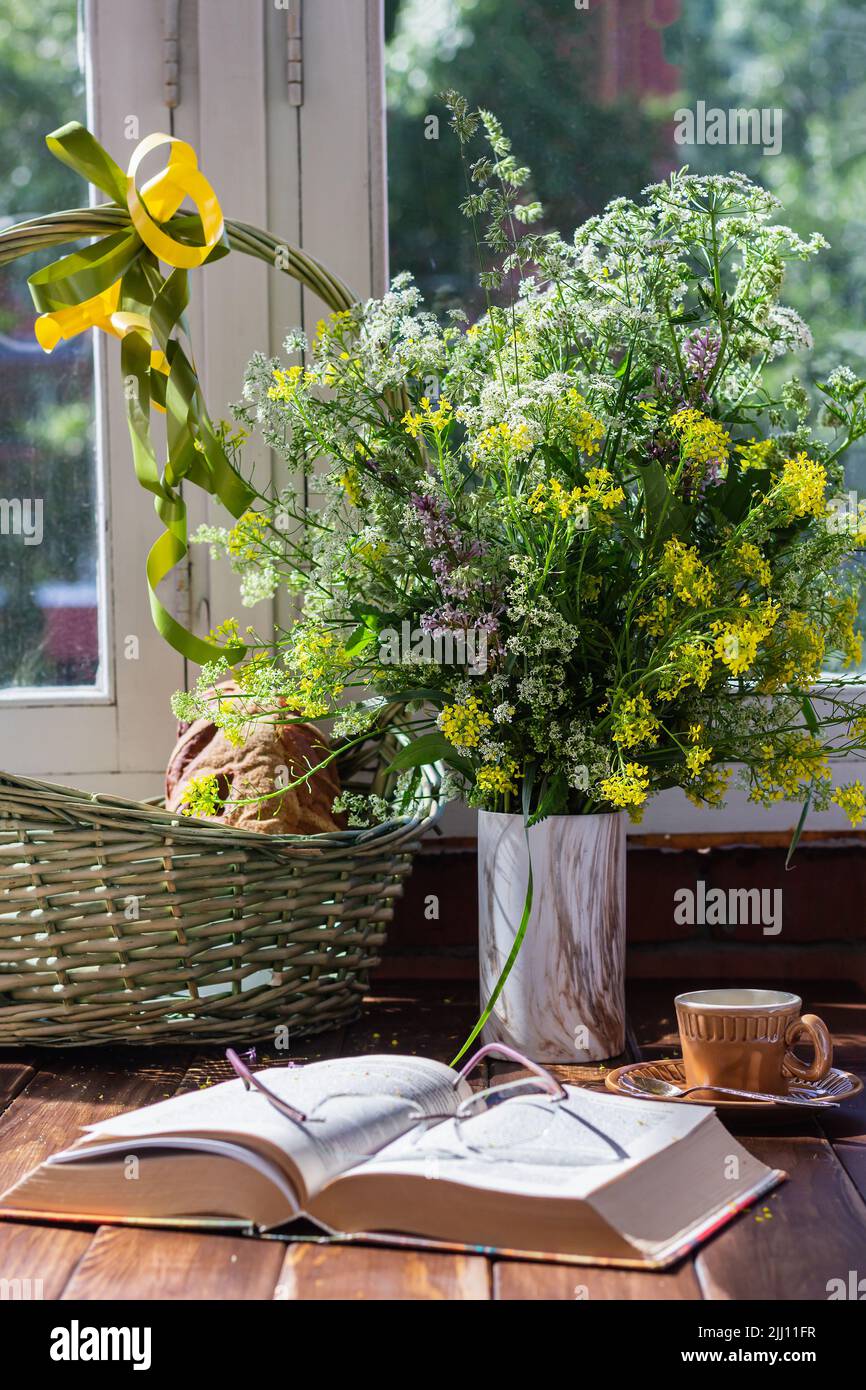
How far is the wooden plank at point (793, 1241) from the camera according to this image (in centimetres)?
63

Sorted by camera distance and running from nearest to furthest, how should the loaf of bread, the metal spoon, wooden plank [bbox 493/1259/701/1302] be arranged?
wooden plank [bbox 493/1259/701/1302]
the metal spoon
the loaf of bread

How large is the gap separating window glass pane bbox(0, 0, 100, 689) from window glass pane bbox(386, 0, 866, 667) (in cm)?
35

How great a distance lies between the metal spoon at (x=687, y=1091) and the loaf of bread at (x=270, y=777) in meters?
0.33

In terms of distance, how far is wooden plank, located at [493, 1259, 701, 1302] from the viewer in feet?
2.01

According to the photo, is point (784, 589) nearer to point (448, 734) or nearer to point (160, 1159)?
point (448, 734)

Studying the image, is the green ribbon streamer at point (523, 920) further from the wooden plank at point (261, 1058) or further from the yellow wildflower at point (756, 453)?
the yellow wildflower at point (756, 453)

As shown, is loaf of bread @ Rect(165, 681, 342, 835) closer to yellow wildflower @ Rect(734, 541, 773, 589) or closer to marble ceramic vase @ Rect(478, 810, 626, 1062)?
marble ceramic vase @ Rect(478, 810, 626, 1062)

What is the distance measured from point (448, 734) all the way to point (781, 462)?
12.8 inches
